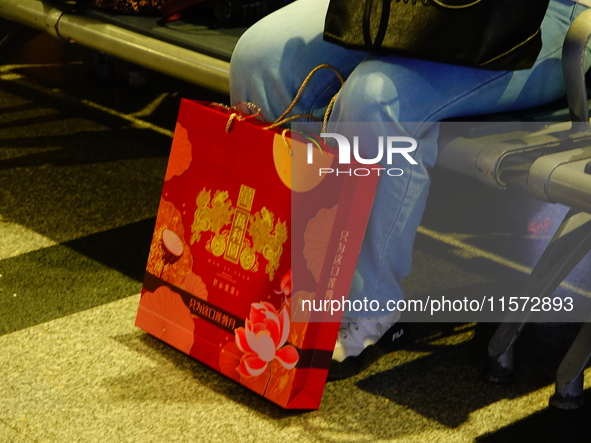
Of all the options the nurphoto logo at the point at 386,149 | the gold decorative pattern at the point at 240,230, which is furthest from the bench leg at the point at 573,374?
the gold decorative pattern at the point at 240,230

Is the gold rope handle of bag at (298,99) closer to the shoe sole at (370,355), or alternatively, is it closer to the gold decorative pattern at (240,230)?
the gold decorative pattern at (240,230)

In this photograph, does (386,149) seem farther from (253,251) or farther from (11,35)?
(11,35)

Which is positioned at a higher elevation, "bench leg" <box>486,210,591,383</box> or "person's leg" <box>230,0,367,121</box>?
"person's leg" <box>230,0,367,121</box>

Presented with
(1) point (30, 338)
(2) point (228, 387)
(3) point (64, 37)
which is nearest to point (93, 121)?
(3) point (64, 37)

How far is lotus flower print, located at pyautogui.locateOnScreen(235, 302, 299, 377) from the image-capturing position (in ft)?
4.74

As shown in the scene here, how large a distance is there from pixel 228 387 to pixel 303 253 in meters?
0.27

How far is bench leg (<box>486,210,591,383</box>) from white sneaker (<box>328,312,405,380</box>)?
0.59 feet

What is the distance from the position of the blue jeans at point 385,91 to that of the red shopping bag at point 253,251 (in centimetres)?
10

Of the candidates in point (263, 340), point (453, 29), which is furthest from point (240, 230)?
point (453, 29)

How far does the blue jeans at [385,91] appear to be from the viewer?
1.46 meters

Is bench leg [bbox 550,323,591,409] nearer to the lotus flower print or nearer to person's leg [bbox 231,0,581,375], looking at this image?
person's leg [bbox 231,0,581,375]

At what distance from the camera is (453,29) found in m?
1.39

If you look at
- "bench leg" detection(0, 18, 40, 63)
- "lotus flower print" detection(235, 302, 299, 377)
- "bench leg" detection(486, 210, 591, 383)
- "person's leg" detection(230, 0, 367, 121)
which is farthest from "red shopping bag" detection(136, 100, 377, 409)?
"bench leg" detection(0, 18, 40, 63)

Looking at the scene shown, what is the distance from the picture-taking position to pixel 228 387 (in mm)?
1521
